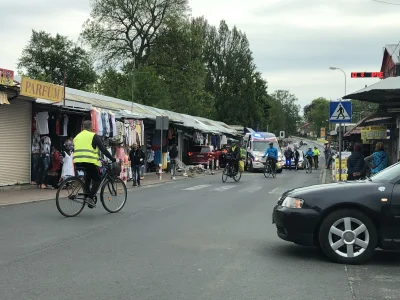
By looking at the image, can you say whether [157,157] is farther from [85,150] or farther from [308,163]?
[85,150]

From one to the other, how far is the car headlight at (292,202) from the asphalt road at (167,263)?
0.73 m

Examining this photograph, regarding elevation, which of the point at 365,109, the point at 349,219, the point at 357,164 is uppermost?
the point at 365,109

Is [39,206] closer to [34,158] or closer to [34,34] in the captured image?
[34,158]

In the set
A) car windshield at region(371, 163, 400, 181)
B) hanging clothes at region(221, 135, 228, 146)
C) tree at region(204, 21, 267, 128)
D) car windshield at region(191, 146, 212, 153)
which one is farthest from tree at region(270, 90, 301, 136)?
car windshield at region(371, 163, 400, 181)

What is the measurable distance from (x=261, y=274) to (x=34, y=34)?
68332mm

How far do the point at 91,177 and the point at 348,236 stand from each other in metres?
5.77

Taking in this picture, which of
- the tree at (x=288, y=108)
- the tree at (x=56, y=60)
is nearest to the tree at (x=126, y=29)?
the tree at (x=56, y=60)

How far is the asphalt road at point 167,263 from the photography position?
16.5 ft

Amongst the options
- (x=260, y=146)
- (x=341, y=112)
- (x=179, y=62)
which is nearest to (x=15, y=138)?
(x=341, y=112)

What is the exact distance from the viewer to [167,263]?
6.20 metres

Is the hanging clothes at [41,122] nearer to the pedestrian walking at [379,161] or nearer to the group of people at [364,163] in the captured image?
the group of people at [364,163]

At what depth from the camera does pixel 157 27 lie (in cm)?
4953

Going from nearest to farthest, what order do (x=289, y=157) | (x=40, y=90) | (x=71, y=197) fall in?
1. (x=71, y=197)
2. (x=40, y=90)
3. (x=289, y=157)

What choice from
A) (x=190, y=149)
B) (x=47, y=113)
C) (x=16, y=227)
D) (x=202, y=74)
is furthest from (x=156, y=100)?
(x=16, y=227)
